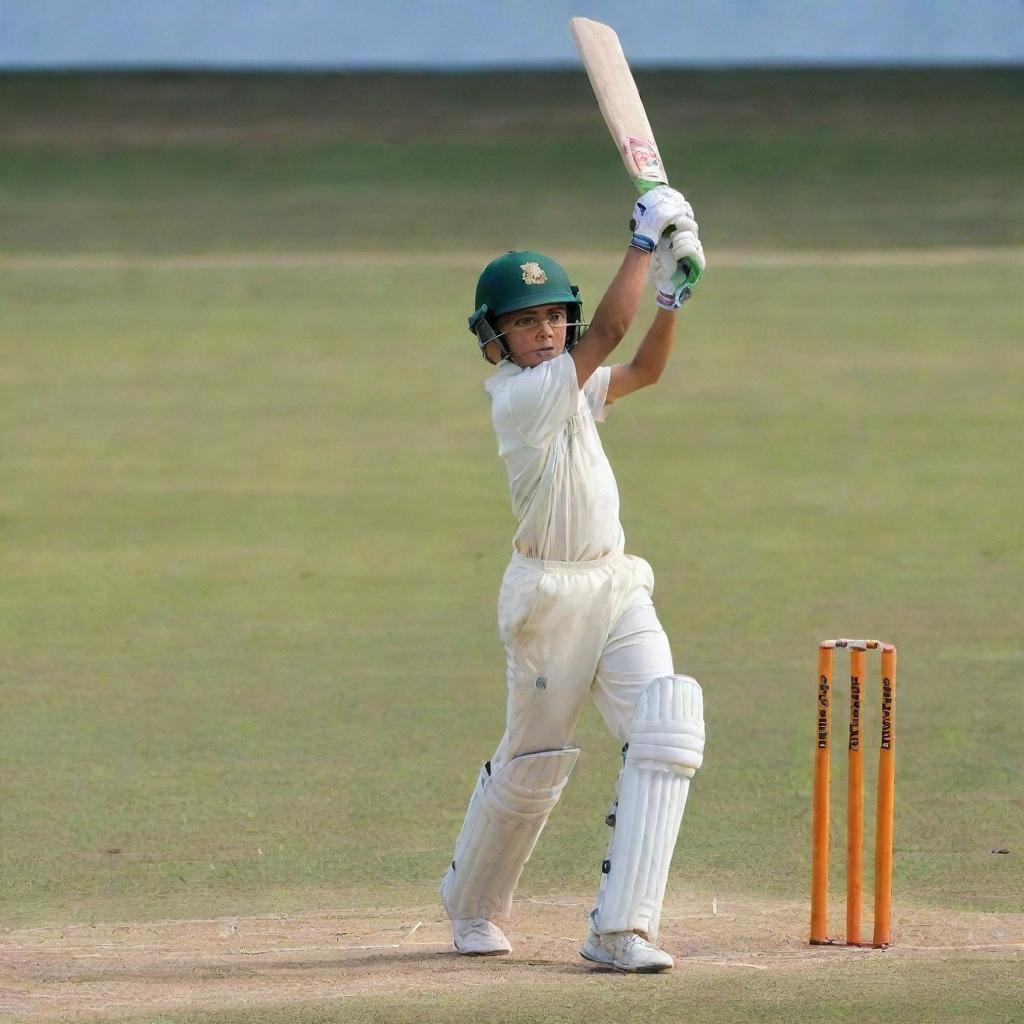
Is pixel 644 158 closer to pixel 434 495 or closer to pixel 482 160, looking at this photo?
pixel 434 495

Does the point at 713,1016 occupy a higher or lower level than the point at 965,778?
lower

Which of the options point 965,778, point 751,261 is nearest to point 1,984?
point 965,778

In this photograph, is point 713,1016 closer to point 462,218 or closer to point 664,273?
point 664,273

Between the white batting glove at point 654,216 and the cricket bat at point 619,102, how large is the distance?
0.16 m

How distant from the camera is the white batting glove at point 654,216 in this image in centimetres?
450

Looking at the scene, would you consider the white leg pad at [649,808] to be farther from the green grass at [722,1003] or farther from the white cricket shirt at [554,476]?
the white cricket shirt at [554,476]

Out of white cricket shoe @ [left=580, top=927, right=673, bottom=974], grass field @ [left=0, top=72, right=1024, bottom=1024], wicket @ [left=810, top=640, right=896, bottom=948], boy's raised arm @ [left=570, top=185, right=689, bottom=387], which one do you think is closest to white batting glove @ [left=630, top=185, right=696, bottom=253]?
boy's raised arm @ [left=570, top=185, right=689, bottom=387]

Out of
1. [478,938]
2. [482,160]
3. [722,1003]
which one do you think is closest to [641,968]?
[722,1003]

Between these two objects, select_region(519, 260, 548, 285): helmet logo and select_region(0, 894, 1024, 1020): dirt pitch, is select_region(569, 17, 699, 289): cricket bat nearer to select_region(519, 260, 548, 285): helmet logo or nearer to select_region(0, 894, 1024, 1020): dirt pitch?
select_region(519, 260, 548, 285): helmet logo

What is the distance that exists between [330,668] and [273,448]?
507cm

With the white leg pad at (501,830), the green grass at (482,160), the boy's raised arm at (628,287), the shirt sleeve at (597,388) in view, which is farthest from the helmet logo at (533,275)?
the green grass at (482,160)

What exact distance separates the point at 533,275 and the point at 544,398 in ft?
1.03

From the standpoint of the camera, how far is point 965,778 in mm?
6430

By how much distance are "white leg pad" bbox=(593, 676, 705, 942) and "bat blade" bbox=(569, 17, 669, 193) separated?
1.30m
